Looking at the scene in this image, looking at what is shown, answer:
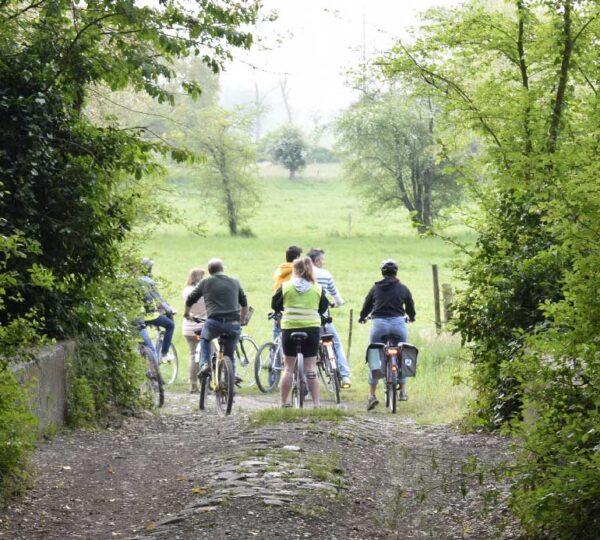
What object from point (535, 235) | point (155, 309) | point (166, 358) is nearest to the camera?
point (535, 235)

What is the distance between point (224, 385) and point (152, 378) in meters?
Answer: 1.58

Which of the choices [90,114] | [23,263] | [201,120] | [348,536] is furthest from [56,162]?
[201,120]

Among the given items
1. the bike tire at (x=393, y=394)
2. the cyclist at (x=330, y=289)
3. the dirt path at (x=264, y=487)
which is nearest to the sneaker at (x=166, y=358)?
the cyclist at (x=330, y=289)

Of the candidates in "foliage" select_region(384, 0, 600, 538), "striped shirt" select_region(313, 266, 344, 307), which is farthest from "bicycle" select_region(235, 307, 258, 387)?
"foliage" select_region(384, 0, 600, 538)

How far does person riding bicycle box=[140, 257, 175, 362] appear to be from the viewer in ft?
47.7

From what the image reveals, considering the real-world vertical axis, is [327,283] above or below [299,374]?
above

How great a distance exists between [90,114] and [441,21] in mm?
8476

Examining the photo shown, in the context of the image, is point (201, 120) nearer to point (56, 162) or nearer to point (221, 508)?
point (56, 162)

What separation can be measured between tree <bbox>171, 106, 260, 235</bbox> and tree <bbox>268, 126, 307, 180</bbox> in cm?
2527

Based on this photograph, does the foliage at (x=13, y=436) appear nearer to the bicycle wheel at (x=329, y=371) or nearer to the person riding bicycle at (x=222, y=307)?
the person riding bicycle at (x=222, y=307)

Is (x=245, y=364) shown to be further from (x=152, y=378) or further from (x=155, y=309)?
(x=152, y=378)

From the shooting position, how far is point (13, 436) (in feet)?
24.2

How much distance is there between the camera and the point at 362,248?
54.1 meters

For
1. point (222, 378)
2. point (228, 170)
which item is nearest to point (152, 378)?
point (222, 378)
